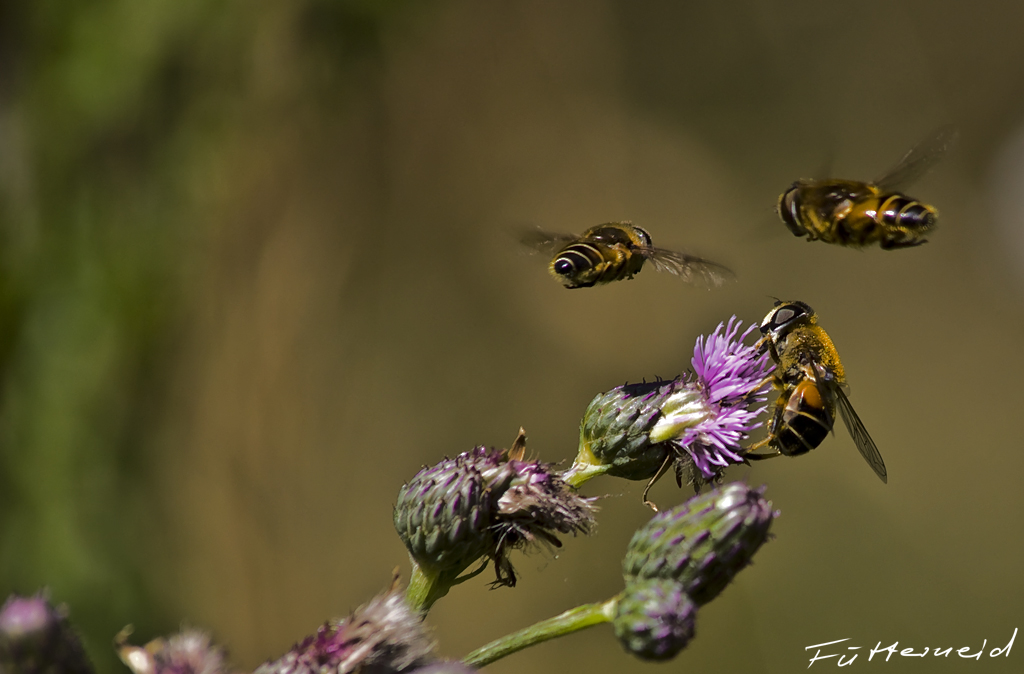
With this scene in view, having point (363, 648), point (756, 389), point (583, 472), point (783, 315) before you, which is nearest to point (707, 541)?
point (583, 472)

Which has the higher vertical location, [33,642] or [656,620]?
[33,642]

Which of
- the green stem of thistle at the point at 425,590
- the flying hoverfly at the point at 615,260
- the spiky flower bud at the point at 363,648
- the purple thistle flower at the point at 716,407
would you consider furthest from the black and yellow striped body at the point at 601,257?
the spiky flower bud at the point at 363,648

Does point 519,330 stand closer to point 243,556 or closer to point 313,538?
point 313,538

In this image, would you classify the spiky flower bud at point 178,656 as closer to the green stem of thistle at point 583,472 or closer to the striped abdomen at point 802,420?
the green stem of thistle at point 583,472

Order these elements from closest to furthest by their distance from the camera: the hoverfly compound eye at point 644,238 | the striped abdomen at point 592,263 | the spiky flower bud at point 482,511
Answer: the spiky flower bud at point 482,511
the striped abdomen at point 592,263
the hoverfly compound eye at point 644,238

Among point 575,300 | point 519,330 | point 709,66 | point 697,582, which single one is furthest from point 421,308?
point 697,582

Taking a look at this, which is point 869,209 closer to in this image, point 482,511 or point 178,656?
point 482,511

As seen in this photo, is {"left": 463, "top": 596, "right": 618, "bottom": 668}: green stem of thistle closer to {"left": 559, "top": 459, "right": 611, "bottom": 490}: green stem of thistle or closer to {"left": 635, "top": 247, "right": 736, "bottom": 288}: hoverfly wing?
{"left": 559, "top": 459, "right": 611, "bottom": 490}: green stem of thistle
